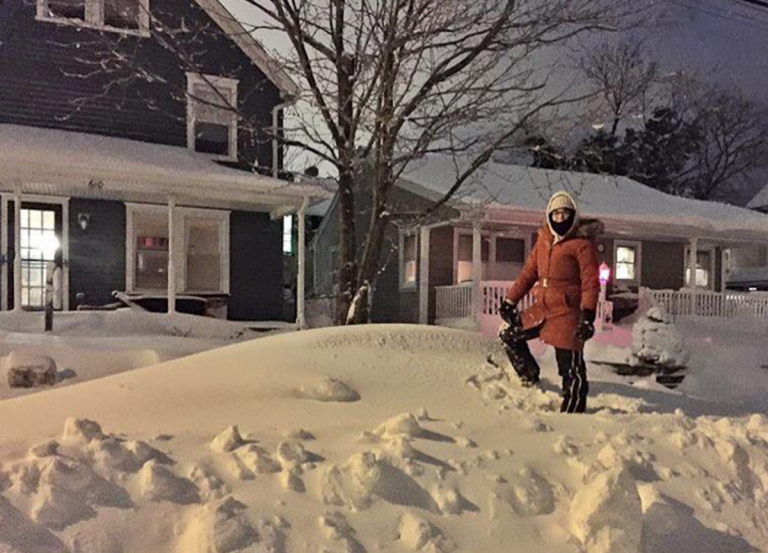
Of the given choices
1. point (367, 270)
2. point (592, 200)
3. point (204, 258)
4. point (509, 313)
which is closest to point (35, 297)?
point (204, 258)

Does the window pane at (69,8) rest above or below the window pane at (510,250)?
above

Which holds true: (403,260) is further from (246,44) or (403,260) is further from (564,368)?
(564,368)

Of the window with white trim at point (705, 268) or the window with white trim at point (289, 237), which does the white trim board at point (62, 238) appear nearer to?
the window with white trim at point (289, 237)

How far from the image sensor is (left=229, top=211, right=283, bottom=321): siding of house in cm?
1627

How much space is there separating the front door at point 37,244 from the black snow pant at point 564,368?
1131 centimetres

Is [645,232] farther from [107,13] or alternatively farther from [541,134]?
[107,13]

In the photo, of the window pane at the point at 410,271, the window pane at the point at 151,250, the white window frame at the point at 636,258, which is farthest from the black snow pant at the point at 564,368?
the white window frame at the point at 636,258

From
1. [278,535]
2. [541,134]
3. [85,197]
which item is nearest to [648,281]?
[541,134]

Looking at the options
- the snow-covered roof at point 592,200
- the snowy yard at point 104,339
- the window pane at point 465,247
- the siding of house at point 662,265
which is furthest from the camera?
the siding of house at point 662,265

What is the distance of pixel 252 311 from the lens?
16.5 meters

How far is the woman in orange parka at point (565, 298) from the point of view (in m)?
5.64

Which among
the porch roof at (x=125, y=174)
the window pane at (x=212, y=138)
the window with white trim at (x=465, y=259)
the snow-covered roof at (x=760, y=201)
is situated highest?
the snow-covered roof at (x=760, y=201)

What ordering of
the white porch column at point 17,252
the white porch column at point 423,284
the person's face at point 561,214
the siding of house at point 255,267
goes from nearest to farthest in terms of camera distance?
the person's face at point 561,214 < the white porch column at point 17,252 < the siding of house at point 255,267 < the white porch column at point 423,284

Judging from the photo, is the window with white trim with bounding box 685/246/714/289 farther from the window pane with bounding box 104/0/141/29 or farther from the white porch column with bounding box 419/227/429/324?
the window pane with bounding box 104/0/141/29
